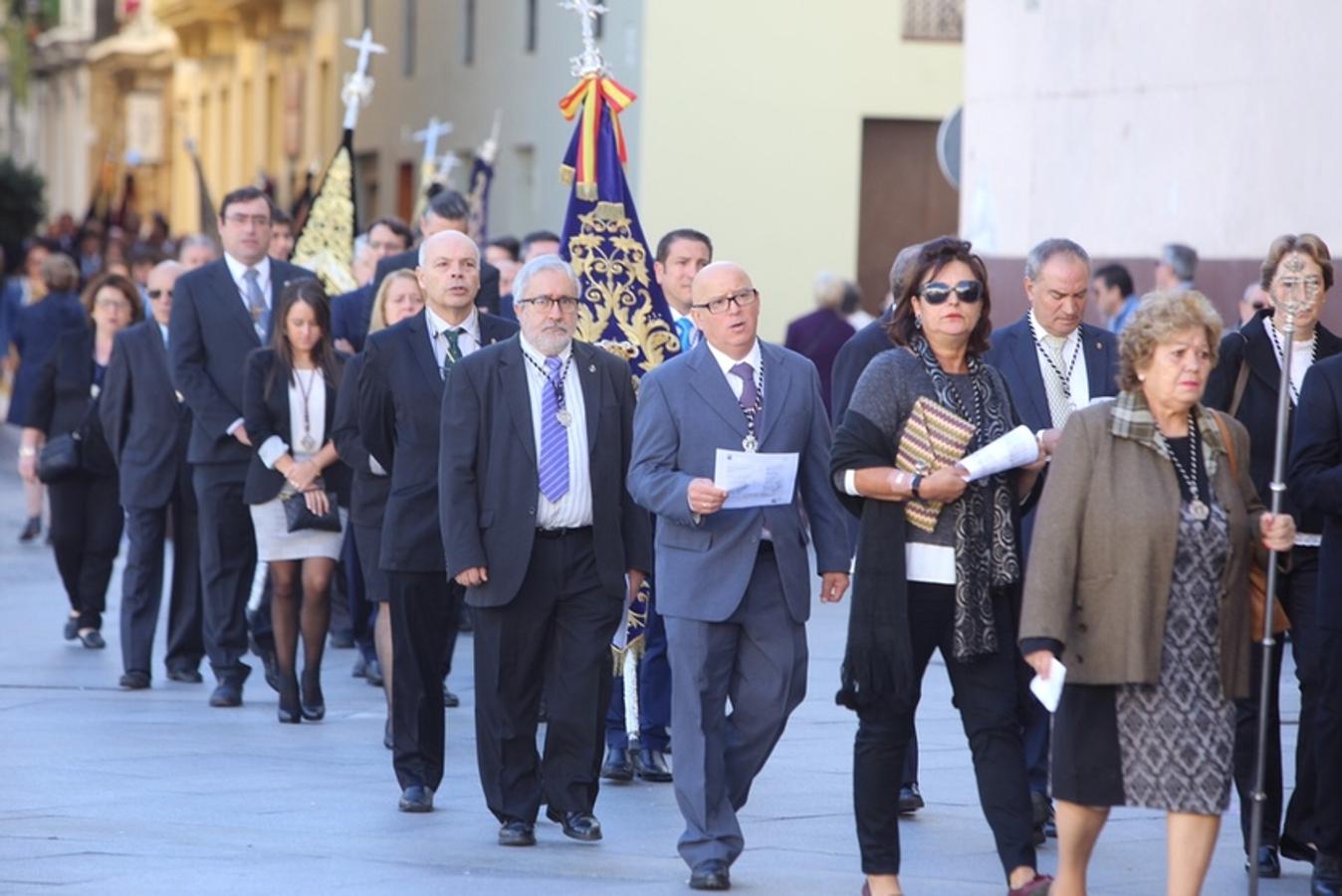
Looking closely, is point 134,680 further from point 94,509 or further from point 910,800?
point 910,800

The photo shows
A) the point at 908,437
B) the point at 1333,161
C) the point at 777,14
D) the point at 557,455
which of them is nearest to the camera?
the point at 908,437

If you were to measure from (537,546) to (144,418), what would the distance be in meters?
4.78

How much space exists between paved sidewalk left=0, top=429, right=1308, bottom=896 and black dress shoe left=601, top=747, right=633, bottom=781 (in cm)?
11

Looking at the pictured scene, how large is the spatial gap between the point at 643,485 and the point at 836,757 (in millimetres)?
2830

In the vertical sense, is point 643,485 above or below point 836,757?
above

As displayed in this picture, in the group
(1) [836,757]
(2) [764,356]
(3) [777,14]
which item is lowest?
(1) [836,757]

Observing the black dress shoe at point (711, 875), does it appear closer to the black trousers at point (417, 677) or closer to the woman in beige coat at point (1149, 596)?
the woman in beige coat at point (1149, 596)

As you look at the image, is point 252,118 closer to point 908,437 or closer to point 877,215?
point 877,215

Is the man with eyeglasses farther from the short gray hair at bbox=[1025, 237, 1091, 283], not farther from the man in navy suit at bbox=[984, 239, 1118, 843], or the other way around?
the short gray hair at bbox=[1025, 237, 1091, 283]

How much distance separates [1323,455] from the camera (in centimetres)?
829

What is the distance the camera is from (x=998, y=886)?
850 cm

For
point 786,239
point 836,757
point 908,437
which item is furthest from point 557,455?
point 786,239

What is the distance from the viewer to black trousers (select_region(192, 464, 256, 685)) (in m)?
12.5

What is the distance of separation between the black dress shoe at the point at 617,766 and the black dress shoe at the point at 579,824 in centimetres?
130
